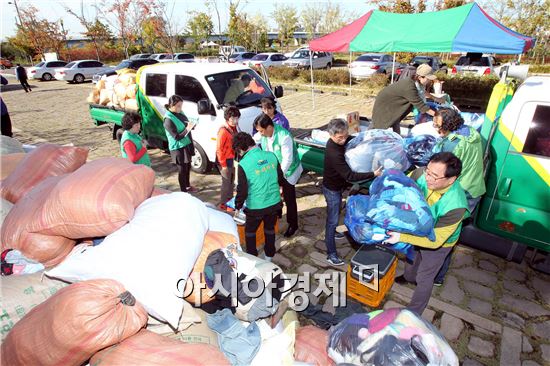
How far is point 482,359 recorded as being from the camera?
2.64m

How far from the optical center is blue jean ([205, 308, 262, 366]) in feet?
6.26

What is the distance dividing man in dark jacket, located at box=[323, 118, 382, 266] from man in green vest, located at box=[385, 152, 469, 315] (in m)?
0.69

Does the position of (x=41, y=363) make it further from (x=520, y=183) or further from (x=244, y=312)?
(x=520, y=183)

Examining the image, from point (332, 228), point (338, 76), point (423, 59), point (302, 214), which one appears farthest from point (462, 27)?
point (423, 59)

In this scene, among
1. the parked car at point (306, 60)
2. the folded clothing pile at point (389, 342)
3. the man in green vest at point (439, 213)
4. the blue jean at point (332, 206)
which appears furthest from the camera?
the parked car at point (306, 60)

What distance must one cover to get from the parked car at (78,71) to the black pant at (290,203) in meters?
21.9

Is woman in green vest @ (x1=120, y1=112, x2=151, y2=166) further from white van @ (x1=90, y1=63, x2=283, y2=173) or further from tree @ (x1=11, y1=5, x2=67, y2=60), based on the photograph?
tree @ (x1=11, y1=5, x2=67, y2=60)

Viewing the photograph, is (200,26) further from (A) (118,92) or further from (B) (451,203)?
(B) (451,203)

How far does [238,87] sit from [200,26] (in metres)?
31.0

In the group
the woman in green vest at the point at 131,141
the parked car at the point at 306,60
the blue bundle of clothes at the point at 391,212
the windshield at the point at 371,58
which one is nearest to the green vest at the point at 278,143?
the blue bundle of clothes at the point at 391,212

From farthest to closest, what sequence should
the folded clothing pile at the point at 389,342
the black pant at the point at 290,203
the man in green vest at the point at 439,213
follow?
1. the black pant at the point at 290,203
2. the man in green vest at the point at 439,213
3. the folded clothing pile at the point at 389,342

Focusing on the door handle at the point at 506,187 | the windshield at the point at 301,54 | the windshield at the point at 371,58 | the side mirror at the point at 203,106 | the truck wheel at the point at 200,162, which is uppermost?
the windshield at the point at 301,54

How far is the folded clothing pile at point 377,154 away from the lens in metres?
3.58

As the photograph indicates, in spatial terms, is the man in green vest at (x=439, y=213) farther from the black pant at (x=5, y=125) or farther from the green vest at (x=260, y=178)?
the black pant at (x=5, y=125)
